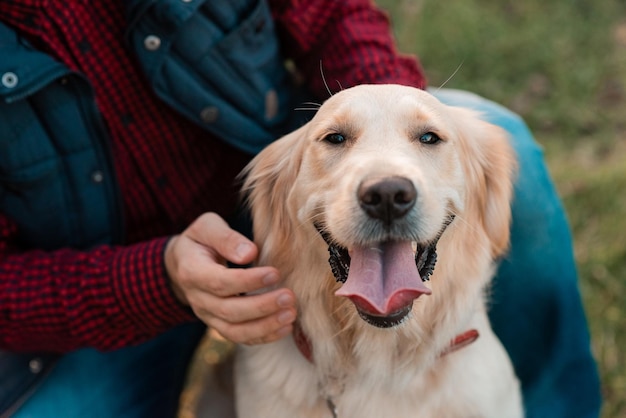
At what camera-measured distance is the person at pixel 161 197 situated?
1.81m

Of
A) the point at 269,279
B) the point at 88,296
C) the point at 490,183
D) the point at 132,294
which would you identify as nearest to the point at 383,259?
the point at 269,279

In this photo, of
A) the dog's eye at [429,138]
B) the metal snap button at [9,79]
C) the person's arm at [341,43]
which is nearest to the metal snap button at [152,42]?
the metal snap button at [9,79]

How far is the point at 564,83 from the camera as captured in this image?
12.9 ft

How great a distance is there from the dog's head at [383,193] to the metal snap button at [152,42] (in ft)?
1.35

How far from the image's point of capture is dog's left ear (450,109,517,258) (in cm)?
187

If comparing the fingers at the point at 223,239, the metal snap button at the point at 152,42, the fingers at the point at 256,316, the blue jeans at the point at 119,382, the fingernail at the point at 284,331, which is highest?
the metal snap button at the point at 152,42

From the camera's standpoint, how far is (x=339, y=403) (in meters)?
1.82

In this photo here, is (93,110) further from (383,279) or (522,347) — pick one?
→ (522,347)

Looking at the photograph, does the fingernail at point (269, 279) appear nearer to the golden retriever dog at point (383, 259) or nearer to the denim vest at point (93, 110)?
the golden retriever dog at point (383, 259)

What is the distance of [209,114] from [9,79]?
53 centimetres

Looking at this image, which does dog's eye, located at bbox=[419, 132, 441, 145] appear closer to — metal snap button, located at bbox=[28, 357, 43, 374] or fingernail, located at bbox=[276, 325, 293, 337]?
fingernail, located at bbox=[276, 325, 293, 337]

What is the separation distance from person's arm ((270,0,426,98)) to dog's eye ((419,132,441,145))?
0.43 m

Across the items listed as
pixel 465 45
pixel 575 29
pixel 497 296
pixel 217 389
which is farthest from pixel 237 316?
pixel 575 29

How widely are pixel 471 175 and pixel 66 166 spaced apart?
1.09 metres
